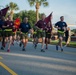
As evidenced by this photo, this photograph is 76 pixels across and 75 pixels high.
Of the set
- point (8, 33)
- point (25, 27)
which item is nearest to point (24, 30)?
point (25, 27)

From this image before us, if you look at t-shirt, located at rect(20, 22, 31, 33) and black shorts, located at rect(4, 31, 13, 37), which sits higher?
t-shirt, located at rect(20, 22, 31, 33)

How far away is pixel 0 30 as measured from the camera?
1644 cm

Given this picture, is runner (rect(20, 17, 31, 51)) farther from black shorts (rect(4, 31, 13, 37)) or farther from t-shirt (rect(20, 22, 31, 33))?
black shorts (rect(4, 31, 13, 37))

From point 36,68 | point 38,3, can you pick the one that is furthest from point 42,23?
point 38,3

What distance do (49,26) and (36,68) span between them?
1055cm

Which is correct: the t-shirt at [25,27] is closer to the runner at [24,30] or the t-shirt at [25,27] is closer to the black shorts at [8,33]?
the runner at [24,30]

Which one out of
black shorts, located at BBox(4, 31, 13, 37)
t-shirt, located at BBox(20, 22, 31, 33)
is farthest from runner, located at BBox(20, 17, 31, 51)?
black shorts, located at BBox(4, 31, 13, 37)

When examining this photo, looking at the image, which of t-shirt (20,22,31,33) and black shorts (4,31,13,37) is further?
t-shirt (20,22,31,33)

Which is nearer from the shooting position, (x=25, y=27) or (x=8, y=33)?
(x=8, y=33)

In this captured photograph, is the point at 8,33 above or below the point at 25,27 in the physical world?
below

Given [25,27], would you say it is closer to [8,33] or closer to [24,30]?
[24,30]

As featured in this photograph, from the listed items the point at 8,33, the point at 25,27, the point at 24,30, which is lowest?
the point at 8,33

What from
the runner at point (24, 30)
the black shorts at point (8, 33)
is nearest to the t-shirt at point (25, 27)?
the runner at point (24, 30)

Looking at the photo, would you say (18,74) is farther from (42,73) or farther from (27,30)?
(27,30)
